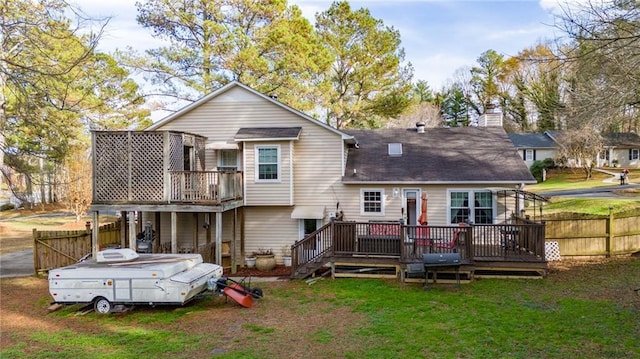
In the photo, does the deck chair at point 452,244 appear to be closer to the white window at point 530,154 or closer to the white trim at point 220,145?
the white trim at point 220,145

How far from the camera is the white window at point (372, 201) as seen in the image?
47.7 feet

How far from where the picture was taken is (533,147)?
40344 millimetres

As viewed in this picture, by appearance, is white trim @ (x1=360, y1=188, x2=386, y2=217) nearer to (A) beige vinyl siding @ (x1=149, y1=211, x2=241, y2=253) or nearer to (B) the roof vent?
(B) the roof vent

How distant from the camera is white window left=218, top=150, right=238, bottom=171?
1521 centimetres

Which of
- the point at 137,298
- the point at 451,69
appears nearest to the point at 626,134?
the point at 451,69

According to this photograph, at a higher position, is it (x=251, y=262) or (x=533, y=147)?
(x=533, y=147)

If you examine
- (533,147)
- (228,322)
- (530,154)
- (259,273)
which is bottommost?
(259,273)

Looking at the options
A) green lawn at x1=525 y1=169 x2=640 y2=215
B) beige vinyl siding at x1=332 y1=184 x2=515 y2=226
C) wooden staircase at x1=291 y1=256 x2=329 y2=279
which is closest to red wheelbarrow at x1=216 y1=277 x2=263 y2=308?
wooden staircase at x1=291 y1=256 x2=329 y2=279

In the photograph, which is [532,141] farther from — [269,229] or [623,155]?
[269,229]

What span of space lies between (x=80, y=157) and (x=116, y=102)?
708 cm

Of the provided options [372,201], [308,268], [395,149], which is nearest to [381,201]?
[372,201]

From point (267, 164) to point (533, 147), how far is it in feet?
115

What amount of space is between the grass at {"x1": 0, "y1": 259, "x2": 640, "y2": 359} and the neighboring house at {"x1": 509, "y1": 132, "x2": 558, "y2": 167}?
3265 cm

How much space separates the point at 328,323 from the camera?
27.3 feet
